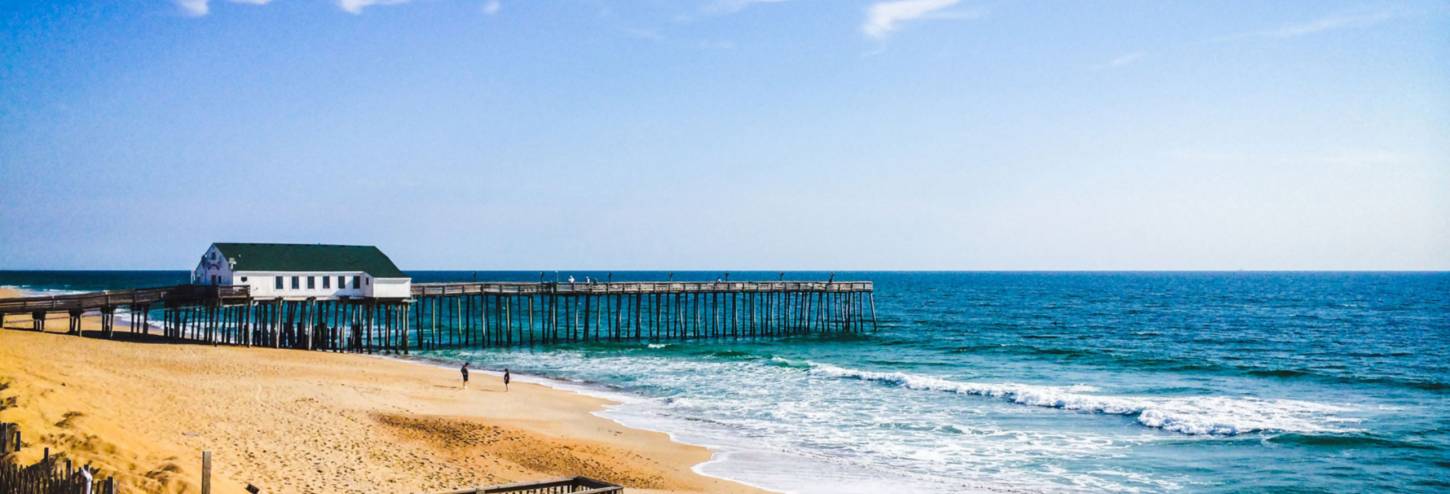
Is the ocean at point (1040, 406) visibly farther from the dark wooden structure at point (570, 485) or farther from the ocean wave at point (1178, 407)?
the dark wooden structure at point (570, 485)

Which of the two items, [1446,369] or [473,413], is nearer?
[473,413]

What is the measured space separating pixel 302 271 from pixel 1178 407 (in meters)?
37.4

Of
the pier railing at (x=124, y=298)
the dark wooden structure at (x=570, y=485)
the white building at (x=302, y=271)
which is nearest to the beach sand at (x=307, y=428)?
the dark wooden structure at (x=570, y=485)

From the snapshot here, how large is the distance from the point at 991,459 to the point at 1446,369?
3594 centimetres

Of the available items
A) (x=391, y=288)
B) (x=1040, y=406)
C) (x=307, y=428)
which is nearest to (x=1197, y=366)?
(x=1040, y=406)

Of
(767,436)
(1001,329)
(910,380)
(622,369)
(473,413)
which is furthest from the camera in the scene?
(1001,329)

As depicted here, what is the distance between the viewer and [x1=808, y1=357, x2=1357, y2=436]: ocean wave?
29.1 meters

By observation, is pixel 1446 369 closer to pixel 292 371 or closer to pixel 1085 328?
pixel 1085 328

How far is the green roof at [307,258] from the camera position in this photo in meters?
44.6

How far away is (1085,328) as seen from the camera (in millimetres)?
74875

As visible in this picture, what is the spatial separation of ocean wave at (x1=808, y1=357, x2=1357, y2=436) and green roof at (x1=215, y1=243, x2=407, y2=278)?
81.3 ft

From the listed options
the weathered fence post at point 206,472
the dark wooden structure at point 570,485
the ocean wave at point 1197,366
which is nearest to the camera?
the weathered fence post at point 206,472

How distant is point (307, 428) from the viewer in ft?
78.5

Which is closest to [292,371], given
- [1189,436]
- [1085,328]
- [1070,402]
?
[1070,402]
